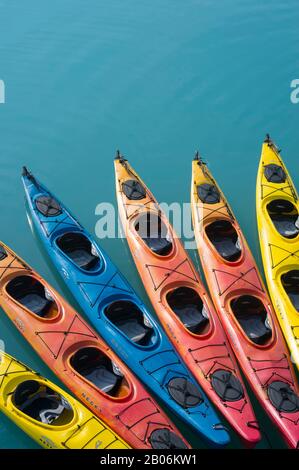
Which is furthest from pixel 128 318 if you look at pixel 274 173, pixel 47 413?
pixel 274 173

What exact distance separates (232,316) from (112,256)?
2202 mm

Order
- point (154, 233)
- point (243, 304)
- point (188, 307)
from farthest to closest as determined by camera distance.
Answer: point (154, 233), point (188, 307), point (243, 304)

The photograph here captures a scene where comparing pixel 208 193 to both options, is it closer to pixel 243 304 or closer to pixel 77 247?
pixel 243 304

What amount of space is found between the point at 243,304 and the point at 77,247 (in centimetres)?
256

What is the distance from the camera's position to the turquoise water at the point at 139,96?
10.1m

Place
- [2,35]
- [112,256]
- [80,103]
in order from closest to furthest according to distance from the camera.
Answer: [112,256] < [80,103] < [2,35]

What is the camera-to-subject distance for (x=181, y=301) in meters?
8.06

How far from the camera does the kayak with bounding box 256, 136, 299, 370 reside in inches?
303

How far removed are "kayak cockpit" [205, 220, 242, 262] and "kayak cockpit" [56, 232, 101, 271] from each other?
1.71 meters

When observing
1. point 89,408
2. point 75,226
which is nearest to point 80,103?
point 75,226

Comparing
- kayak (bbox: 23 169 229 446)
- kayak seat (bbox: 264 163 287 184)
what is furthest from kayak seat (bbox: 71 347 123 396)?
kayak seat (bbox: 264 163 287 184)

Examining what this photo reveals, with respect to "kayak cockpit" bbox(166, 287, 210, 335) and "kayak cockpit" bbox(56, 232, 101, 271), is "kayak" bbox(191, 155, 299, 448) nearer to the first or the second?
"kayak cockpit" bbox(166, 287, 210, 335)
